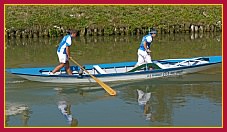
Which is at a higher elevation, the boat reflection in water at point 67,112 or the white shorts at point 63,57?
the white shorts at point 63,57

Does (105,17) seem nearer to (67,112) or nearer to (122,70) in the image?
(122,70)

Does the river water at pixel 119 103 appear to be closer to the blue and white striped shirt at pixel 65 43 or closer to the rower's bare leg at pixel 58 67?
the rower's bare leg at pixel 58 67

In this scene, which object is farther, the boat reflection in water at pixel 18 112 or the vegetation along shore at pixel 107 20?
the vegetation along shore at pixel 107 20

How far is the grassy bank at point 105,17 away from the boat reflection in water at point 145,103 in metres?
18.5

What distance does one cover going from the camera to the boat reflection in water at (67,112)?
9.10 metres

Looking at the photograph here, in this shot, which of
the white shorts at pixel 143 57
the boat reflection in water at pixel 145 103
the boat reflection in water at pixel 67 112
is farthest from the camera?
the white shorts at pixel 143 57

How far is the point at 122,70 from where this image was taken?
1427 centimetres

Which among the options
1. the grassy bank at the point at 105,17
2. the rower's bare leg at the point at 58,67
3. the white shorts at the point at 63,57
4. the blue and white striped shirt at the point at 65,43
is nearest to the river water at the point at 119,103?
the rower's bare leg at the point at 58,67

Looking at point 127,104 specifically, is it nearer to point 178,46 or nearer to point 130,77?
point 130,77


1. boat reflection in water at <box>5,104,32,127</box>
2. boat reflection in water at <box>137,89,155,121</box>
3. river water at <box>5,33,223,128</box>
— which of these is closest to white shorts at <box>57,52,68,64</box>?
river water at <box>5,33,223,128</box>

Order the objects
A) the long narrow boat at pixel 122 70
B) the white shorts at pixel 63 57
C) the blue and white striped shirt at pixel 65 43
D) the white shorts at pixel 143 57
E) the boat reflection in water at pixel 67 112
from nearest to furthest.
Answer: the boat reflection in water at pixel 67 112 → the blue and white striped shirt at pixel 65 43 → the white shorts at pixel 63 57 → the long narrow boat at pixel 122 70 → the white shorts at pixel 143 57

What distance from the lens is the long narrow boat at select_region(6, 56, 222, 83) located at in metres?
12.5

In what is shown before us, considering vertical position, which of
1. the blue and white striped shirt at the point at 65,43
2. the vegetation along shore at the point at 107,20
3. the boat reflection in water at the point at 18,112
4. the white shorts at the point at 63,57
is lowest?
the boat reflection in water at the point at 18,112

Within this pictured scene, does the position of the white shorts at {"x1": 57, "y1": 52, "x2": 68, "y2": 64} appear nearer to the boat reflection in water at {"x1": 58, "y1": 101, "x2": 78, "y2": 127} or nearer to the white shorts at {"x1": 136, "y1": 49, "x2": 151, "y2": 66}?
the boat reflection in water at {"x1": 58, "y1": 101, "x2": 78, "y2": 127}
